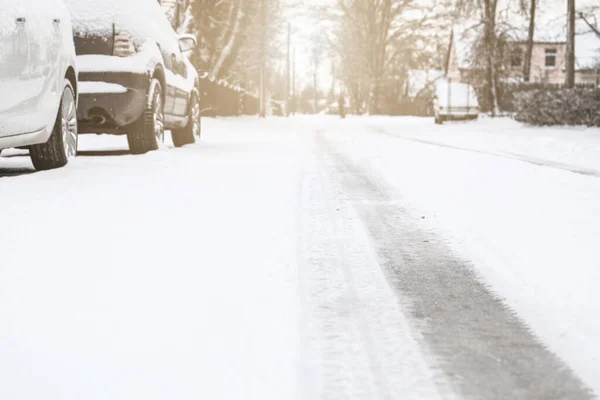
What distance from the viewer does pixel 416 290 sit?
3.64m

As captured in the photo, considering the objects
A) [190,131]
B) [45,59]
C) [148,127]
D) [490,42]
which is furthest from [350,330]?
[490,42]

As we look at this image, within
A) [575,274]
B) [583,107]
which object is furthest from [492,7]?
[575,274]

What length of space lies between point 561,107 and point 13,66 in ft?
62.5

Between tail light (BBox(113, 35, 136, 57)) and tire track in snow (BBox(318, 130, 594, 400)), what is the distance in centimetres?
553

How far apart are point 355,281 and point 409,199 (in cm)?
309

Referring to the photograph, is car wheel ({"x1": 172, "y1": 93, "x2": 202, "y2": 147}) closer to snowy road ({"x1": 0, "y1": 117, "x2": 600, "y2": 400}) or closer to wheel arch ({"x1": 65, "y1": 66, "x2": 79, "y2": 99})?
wheel arch ({"x1": 65, "y1": 66, "x2": 79, "y2": 99})

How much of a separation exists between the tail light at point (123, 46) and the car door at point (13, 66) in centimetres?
276

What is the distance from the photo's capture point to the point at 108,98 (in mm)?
9547

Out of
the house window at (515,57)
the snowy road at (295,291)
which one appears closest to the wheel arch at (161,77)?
the snowy road at (295,291)

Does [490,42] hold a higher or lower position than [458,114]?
higher

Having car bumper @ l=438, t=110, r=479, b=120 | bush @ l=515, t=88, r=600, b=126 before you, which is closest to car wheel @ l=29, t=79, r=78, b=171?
bush @ l=515, t=88, r=600, b=126

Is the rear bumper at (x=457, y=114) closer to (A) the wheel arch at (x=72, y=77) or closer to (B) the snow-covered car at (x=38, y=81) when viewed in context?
(B) the snow-covered car at (x=38, y=81)

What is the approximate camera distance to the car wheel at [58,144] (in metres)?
8.12

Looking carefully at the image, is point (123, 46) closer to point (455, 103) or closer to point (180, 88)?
point (180, 88)
